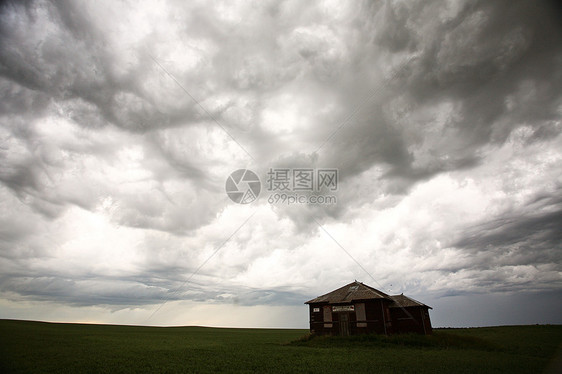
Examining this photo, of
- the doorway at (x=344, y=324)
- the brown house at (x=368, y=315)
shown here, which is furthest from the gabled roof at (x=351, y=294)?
the doorway at (x=344, y=324)

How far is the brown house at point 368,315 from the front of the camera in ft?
119

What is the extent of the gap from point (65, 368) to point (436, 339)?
116ft

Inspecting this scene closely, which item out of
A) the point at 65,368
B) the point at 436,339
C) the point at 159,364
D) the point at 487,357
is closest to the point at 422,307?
the point at 436,339

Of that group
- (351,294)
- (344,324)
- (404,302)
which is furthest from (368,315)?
(404,302)

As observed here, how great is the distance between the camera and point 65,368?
1969 centimetres

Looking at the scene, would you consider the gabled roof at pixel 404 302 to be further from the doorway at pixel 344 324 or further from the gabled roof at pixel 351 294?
the doorway at pixel 344 324

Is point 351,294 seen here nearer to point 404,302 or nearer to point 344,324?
point 344,324

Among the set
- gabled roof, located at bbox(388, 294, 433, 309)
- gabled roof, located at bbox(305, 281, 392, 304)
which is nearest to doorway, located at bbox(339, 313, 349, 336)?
gabled roof, located at bbox(305, 281, 392, 304)

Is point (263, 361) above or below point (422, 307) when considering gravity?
below

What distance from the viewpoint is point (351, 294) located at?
131 ft

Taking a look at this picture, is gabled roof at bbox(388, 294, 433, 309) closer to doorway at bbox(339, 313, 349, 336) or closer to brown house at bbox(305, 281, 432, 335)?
brown house at bbox(305, 281, 432, 335)

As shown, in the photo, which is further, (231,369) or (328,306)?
(328,306)

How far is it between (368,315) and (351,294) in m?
3.88

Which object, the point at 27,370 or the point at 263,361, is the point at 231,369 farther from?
the point at 27,370
